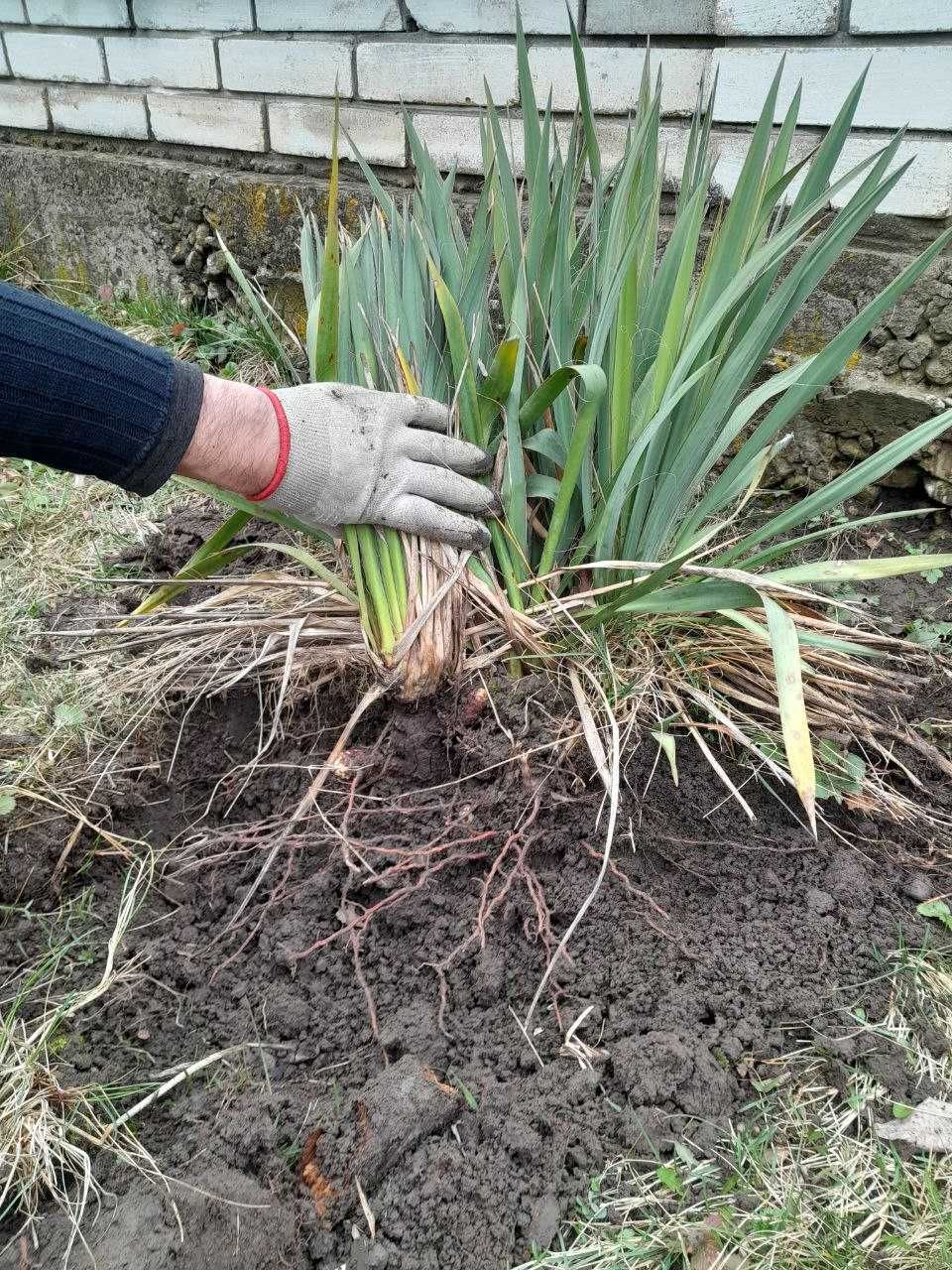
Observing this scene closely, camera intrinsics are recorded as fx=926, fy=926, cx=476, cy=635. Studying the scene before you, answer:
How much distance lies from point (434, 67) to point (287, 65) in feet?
1.96

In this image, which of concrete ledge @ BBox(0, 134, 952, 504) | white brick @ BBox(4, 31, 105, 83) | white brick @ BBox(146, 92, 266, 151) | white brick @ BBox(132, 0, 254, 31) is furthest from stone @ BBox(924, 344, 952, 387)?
white brick @ BBox(4, 31, 105, 83)

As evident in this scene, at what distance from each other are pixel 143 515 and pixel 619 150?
1612mm

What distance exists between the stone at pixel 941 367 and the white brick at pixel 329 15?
71.9 inches

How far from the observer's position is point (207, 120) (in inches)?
126

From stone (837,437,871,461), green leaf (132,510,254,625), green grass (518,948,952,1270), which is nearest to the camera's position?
green grass (518,948,952,1270)

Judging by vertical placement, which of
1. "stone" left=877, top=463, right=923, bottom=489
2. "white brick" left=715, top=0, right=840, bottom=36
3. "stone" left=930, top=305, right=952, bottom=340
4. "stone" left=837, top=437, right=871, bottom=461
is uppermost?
"white brick" left=715, top=0, right=840, bottom=36

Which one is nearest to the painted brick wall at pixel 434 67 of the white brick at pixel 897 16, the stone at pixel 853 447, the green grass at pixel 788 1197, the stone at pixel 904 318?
the white brick at pixel 897 16

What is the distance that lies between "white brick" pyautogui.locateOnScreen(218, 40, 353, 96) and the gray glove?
1.95 m

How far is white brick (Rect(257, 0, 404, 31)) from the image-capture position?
274cm

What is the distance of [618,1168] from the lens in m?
1.05

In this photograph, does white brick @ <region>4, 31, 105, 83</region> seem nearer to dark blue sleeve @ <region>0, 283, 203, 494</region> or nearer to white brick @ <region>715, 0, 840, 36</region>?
white brick @ <region>715, 0, 840, 36</region>

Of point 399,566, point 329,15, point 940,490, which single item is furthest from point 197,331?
point 940,490

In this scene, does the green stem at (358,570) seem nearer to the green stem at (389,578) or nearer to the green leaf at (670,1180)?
the green stem at (389,578)

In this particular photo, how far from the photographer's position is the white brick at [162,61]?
10.3 ft
